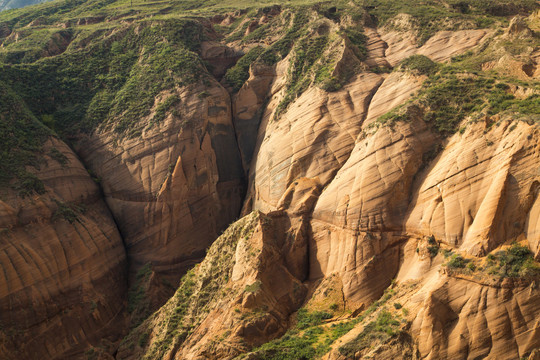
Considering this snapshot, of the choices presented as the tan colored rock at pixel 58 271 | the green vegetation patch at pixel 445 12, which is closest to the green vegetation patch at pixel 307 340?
the tan colored rock at pixel 58 271

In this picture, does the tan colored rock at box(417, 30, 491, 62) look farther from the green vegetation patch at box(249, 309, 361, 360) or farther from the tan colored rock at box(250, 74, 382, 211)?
the green vegetation patch at box(249, 309, 361, 360)

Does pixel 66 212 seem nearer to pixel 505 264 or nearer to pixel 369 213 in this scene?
pixel 369 213

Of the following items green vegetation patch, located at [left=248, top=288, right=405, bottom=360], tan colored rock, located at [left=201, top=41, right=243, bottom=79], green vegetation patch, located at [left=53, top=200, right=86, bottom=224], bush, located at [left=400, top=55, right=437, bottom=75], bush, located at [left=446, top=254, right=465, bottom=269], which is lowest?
green vegetation patch, located at [left=248, top=288, right=405, bottom=360]

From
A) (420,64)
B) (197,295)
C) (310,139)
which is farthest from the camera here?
(420,64)

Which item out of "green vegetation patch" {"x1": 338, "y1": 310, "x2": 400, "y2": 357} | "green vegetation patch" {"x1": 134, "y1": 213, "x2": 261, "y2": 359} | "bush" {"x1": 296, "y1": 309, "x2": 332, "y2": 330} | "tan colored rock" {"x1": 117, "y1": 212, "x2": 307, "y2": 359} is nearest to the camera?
"green vegetation patch" {"x1": 338, "y1": 310, "x2": 400, "y2": 357}

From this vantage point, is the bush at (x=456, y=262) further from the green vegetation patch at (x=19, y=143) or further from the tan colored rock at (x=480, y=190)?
the green vegetation patch at (x=19, y=143)

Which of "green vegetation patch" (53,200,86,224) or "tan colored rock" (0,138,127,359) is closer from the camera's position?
"tan colored rock" (0,138,127,359)

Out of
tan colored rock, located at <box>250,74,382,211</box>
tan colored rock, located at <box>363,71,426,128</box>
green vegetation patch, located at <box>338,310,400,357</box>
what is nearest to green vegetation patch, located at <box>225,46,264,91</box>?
tan colored rock, located at <box>250,74,382,211</box>

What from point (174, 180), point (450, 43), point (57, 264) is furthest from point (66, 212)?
point (450, 43)
